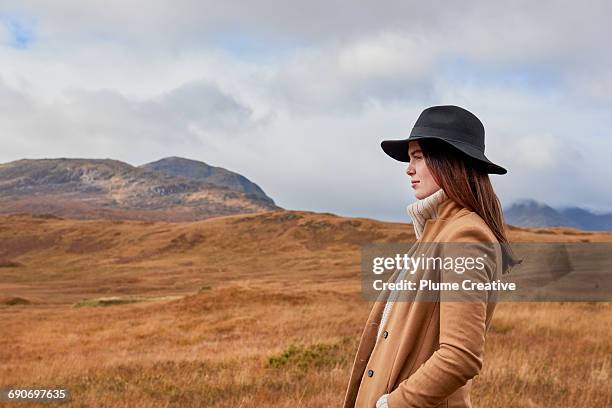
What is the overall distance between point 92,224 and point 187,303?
6396 centimetres

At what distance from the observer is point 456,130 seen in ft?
7.97

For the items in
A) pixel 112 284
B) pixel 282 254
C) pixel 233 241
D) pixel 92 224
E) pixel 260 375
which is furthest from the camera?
pixel 92 224

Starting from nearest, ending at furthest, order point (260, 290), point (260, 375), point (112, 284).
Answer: point (260, 375) → point (260, 290) → point (112, 284)

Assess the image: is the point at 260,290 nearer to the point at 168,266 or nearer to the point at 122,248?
the point at 168,266

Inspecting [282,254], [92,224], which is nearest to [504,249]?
[282,254]

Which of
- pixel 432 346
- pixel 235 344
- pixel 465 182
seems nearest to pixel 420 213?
pixel 465 182

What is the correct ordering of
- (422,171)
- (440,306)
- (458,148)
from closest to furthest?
(440,306)
(458,148)
(422,171)

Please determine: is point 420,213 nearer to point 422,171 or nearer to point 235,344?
point 422,171

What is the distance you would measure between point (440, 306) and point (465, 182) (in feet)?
1.83

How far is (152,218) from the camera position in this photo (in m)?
166

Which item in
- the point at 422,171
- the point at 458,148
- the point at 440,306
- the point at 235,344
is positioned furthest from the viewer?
the point at 235,344

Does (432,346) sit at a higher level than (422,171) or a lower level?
lower

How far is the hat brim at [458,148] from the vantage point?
2352 millimetres

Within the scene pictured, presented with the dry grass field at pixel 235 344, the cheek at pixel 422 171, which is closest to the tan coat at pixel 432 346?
the cheek at pixel 422 171
